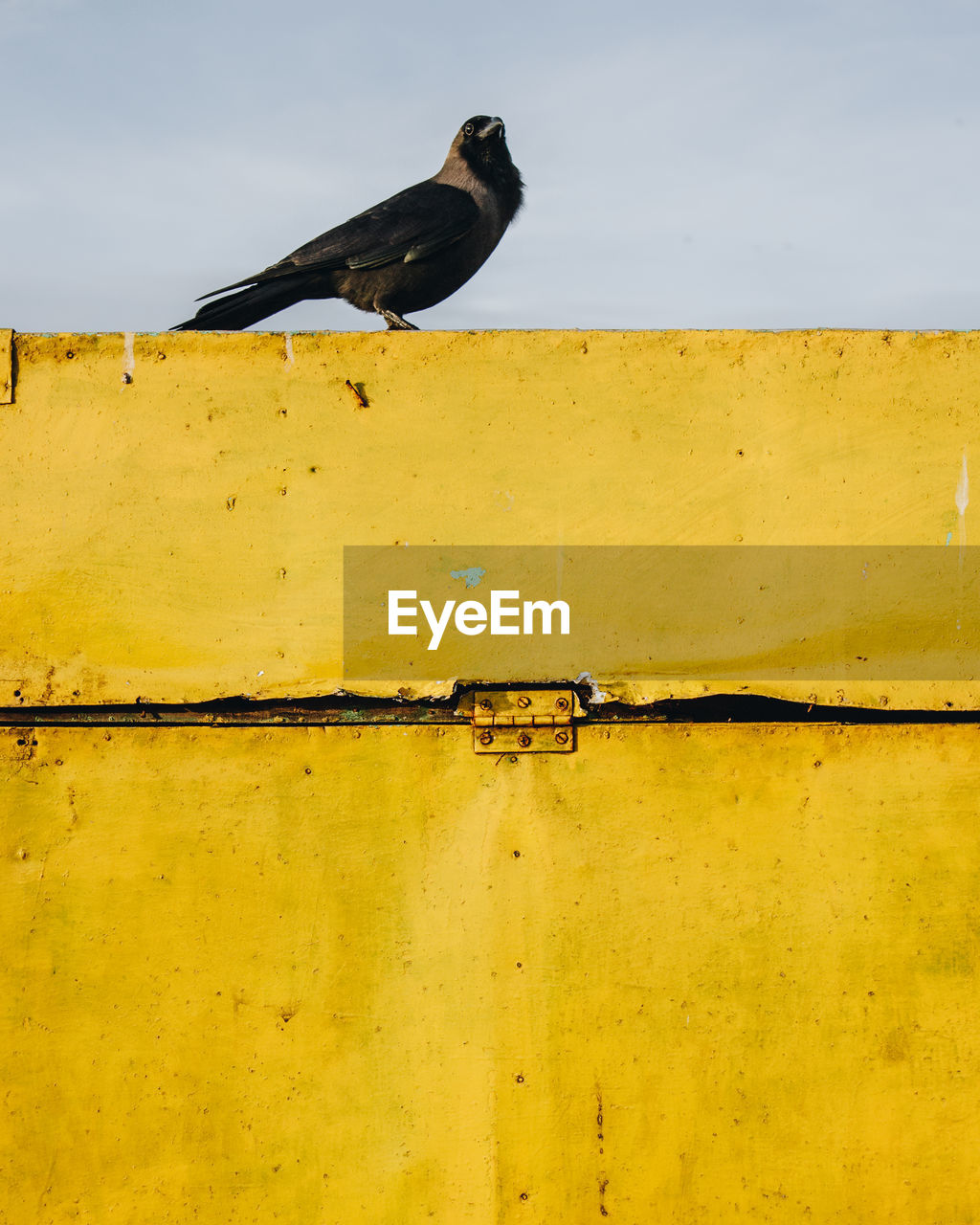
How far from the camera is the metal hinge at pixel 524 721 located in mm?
2176

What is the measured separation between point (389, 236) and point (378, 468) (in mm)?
1349

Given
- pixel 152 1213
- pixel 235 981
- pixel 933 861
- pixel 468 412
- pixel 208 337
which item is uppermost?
pixel 208 337

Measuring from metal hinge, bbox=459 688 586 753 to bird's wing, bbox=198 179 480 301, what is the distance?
5.41 ft

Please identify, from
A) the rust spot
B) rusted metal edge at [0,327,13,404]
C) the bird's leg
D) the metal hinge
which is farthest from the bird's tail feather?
the metal hinge

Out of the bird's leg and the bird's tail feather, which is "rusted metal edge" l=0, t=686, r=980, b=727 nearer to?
the bird's tail feather

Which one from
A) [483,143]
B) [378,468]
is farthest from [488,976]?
[483,143]

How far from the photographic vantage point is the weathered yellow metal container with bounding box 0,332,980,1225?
6.98ft

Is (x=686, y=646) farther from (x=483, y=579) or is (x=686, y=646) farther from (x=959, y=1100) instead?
(x=959, y=1100)

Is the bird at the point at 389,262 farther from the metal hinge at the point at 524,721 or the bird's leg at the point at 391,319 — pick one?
the metal hinge at the point at 524,721

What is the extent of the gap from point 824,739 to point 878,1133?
0.84 m

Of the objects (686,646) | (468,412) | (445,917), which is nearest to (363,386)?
(468,412)

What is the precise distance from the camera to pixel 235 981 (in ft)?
7.06

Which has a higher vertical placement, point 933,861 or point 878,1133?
point 933,861

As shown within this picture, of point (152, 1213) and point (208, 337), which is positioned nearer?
point (152, 1213)
